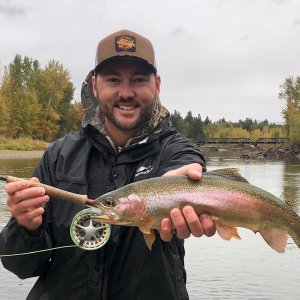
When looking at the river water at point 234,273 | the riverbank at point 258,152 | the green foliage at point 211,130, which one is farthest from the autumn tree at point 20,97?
the green foliage at point 211,130

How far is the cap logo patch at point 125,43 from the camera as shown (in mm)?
3871

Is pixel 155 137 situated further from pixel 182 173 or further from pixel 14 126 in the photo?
pixel 14 126

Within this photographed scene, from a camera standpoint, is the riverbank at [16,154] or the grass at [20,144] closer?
the riverbank at [16,154]

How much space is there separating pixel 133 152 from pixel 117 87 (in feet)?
1.69

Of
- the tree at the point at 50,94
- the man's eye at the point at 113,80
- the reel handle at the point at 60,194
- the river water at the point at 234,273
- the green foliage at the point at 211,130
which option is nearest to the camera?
the reel handle at the point at 60,194

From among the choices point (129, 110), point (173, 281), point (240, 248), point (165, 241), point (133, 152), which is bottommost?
point (240, 248)

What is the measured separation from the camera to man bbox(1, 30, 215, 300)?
11.4 ft

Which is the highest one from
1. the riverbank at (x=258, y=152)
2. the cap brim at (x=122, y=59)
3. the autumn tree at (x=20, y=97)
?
the autumn tree at (x=20, y=97)

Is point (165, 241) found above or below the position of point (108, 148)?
below

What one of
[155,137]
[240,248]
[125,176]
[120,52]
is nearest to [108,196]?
[125,176]

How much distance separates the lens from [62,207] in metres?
3.71

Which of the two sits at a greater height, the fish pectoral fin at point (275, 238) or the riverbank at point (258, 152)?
the fish pectoral fin at point (275, 238)

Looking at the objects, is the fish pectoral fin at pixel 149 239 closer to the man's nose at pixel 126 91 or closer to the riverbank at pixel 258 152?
the man's nose at pixel 126 91

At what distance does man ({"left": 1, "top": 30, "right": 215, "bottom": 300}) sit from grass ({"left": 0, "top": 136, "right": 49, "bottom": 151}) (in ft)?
194
